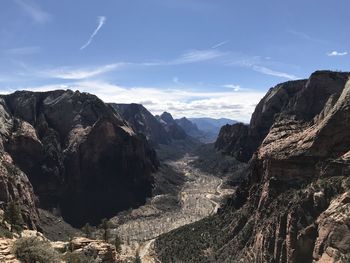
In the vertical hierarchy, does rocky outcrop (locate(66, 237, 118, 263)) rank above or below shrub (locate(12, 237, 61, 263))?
below

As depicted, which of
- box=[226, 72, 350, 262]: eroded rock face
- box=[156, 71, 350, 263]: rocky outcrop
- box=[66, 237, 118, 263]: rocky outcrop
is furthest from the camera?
box=[156, 71, 350, 263]: rocky outcrop

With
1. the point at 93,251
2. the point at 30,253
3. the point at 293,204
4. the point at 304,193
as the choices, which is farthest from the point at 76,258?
the point at 304,193

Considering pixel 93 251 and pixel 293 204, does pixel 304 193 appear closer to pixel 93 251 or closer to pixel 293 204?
pixel 293 204

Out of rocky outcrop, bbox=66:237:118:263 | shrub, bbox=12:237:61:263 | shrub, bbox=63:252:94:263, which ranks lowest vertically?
rocky outcrop, bbox=66:237:118:263

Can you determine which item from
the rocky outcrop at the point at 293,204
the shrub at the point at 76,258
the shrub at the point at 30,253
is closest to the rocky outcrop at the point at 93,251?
the shrub at the point at 76,258

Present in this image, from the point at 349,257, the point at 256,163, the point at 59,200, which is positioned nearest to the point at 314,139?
the point at 256,163

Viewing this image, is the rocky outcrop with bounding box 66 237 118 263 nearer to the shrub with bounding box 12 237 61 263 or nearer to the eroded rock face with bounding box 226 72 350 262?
the shrub with bounding box 12 237 61 263

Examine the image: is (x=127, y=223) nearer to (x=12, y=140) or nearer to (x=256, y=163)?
(x=12, y=140)

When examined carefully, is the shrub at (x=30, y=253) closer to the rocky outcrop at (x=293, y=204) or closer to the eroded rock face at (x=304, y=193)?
the rocky outcrop at (x=293, y=204)

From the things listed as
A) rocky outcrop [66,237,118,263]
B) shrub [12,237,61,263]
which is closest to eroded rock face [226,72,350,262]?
rocky outcrop [66,237,118,263]

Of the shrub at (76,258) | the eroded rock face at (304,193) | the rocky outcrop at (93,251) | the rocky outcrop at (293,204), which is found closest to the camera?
the shrub at (76,258)
